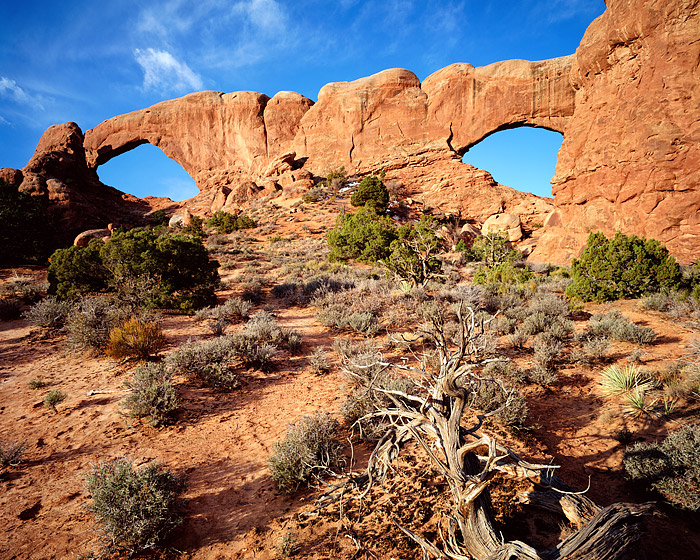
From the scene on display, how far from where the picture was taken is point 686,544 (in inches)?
99.7

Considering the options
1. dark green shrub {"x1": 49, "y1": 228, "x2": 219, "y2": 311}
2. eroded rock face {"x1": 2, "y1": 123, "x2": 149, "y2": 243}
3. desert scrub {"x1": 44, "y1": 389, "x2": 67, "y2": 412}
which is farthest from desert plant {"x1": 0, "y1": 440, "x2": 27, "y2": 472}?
eroded rock face {"x1": 2, "y1": 123, "x2": 149, "y2": 243}

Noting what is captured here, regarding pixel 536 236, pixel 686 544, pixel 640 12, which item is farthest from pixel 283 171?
pixel 686 544

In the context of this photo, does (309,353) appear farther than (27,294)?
No

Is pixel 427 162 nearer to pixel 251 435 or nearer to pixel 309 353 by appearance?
pixel 309 353

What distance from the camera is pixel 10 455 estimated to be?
332cm

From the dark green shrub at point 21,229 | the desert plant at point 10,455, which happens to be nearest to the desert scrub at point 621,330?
the desert plant at point 10,455

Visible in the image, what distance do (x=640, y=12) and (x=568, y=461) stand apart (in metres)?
23.0

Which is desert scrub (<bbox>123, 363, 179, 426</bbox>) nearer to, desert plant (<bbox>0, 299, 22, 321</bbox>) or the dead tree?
the dead tree

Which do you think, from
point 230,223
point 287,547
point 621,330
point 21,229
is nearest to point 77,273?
point 287,547

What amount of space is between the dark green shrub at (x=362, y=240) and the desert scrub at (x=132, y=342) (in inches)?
449

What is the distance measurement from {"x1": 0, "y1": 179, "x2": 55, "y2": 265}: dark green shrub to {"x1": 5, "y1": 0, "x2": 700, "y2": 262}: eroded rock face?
7.22 m

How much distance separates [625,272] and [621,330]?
4159 mm

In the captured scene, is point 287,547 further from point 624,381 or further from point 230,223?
point 230,223

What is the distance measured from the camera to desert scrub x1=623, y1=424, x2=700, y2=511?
112 inches
